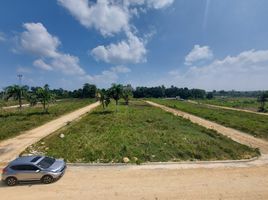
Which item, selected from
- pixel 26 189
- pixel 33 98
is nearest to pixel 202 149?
pixel 26 189

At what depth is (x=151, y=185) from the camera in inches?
451

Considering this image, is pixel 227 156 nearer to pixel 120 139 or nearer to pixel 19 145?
pixel 120 139

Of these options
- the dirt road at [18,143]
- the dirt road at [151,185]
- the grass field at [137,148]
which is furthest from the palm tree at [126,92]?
the dirt road at [151,185]

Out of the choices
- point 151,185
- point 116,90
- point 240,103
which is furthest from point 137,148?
point 240,103

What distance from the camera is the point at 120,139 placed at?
20188mm

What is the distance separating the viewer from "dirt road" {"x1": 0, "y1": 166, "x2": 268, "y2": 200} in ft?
34.1

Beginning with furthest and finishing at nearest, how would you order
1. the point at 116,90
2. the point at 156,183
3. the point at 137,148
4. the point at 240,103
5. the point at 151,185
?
the point at 240,103 < the point at 116,90 < the point at 137,148 < the point at 156,183 < the point at 151,185

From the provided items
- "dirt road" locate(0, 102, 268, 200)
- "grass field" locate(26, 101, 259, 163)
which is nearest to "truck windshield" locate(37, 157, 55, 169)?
"dirt road" locate(0, 102, 268, 200)

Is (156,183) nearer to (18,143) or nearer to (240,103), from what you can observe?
(18,143)

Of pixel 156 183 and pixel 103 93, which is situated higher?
pixel 103 93

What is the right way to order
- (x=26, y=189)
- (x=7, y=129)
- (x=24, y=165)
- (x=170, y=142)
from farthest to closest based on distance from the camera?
(x=7, y=129) → (x=170, y=142) → (x=24, y=165) → (x=26, y=189)

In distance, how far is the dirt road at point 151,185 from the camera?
10.4 m

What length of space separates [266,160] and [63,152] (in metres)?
15.6

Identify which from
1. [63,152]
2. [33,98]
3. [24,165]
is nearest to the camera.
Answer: [24,165]
